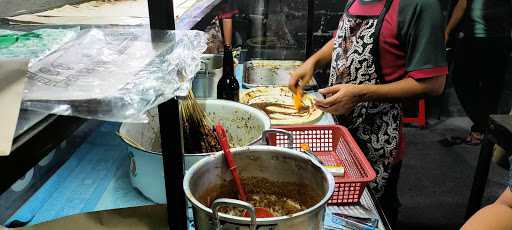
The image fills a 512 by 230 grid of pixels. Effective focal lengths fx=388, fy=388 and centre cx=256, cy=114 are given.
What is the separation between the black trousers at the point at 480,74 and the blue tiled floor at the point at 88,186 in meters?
3.76

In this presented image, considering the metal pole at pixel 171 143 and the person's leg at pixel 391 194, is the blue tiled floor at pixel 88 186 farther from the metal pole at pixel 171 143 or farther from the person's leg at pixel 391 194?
the person's leg at pixel 391 194

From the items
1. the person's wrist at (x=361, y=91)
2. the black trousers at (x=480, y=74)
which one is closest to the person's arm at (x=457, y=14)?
the black trousers at (x=480, y=74)

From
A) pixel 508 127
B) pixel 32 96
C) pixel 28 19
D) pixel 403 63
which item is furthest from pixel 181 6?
pixel 508 127

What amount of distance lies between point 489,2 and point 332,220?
359 centimetres

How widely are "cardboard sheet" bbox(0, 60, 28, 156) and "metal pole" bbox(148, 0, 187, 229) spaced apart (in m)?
0.22

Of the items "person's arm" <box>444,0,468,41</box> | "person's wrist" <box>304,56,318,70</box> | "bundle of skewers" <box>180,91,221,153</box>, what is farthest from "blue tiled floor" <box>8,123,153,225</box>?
"person's arm" <box>444,0,468,41</box>

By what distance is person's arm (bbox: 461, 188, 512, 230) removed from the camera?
1.07 metres

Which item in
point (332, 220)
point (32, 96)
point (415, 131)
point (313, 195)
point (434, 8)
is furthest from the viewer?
point (415, 131)

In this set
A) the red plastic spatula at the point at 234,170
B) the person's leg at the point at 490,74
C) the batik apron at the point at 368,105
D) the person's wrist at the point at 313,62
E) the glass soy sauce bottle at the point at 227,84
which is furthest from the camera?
the person's leg at the point at 490,74

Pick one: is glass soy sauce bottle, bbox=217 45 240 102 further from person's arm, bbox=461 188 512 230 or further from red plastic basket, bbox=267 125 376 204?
person's arm, bbox=461 188 512 230

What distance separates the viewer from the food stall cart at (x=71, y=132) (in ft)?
1.35

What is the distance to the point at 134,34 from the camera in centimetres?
77

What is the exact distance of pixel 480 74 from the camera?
161 inches

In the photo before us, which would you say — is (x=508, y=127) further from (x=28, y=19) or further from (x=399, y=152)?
(x=28, y=19)
